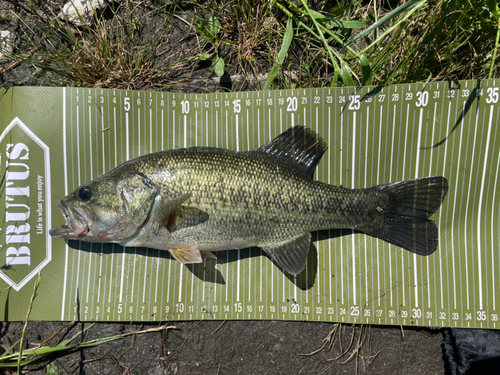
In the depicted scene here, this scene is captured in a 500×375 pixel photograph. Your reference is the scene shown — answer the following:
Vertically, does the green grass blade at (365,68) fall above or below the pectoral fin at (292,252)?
above

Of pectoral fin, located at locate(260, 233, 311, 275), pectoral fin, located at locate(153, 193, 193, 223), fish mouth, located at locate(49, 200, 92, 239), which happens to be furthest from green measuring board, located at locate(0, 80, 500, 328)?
pectoral fin, located at locate(153, 193, 193, 223)

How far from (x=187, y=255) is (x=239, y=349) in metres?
1.08

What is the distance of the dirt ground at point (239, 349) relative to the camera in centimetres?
282

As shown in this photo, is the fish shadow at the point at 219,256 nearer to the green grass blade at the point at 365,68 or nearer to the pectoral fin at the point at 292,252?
the pectoral fin at the point at 292,252

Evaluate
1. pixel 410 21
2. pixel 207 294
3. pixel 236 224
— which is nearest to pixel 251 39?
pixel 410 21

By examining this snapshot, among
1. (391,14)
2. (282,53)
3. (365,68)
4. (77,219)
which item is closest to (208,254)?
(77,219)

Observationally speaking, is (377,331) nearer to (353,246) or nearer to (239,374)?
(353,246)

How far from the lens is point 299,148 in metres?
2.70

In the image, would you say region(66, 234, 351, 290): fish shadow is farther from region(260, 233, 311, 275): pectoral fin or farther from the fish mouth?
the fish mouth

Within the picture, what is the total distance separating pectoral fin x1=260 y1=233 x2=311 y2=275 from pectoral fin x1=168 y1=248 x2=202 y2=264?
56 centimetres

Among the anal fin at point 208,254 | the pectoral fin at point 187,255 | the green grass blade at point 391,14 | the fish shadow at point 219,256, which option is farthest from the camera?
the fish shadow at point 219,256

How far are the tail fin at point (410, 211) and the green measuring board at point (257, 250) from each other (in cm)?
15

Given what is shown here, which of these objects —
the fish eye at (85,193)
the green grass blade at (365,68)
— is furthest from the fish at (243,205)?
the green grass blade at (365,68)

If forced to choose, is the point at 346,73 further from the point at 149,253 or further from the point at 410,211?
the point at 149,253
